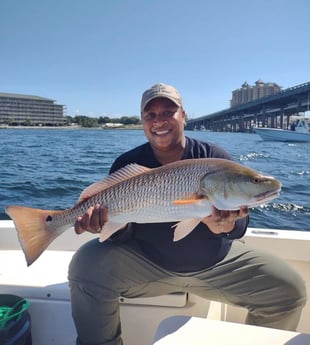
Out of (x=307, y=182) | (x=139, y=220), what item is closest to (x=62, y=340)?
(x=139, y=220)

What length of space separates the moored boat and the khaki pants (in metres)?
0.23

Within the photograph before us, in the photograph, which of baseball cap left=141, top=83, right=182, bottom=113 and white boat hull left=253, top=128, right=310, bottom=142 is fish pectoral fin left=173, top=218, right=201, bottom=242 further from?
white boat hull left=253, top=128, right=310, bottom=142

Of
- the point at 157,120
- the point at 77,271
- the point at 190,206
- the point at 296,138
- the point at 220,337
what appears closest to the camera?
the point at 220,337

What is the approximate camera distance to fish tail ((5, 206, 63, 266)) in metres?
2.26

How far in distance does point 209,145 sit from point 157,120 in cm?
46

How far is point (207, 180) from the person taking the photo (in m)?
2.18

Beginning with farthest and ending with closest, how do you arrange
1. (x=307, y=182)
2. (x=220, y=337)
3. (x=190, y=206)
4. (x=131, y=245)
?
(x=307, y=182)
(x=131, y=245)
(x=190, y=206)
(x=220, y=337)

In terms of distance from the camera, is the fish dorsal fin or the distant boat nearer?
the fish dorsal fin

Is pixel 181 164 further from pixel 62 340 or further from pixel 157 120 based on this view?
pixel 62 340

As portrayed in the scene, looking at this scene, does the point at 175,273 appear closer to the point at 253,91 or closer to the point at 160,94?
the point at 160,94

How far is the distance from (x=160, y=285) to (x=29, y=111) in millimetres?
137667

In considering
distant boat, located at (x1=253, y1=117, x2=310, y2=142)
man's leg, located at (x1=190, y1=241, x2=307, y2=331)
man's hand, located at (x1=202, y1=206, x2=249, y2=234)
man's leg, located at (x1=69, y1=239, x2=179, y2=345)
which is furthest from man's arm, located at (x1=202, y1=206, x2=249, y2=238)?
distant boat, located at (x1=253, y1=117, x2=310, y2=142)

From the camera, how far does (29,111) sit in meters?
130

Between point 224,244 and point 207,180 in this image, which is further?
point 224,244
